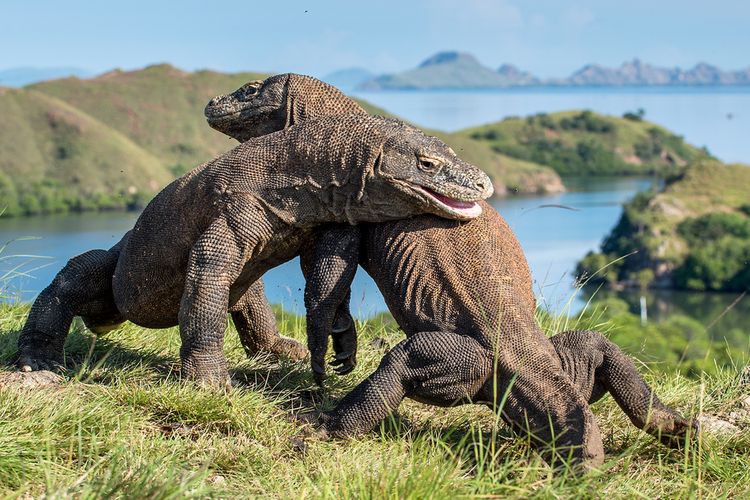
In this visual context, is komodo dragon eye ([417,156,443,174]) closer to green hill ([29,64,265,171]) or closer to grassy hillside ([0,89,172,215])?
Result: grassy hillside ([0,89,172,215])

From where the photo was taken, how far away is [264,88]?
6270mm

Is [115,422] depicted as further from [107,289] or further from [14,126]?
[14,126]

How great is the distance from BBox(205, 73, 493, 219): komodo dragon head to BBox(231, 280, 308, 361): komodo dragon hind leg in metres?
1.45

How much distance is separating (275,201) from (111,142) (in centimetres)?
12274

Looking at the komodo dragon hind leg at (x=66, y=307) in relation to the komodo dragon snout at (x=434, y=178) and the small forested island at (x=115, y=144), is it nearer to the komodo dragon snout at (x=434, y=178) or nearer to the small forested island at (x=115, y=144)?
the komodo dragon snout at (x=434, y=178)

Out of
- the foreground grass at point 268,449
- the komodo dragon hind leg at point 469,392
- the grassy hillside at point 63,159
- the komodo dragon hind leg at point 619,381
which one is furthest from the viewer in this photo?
the grassy hillside at point 63,159

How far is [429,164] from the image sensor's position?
5449 mm

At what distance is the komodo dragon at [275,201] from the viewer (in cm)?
545

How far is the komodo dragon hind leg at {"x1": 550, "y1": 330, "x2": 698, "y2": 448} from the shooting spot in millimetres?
5254

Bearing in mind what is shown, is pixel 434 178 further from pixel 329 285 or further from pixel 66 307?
pixel 66 307

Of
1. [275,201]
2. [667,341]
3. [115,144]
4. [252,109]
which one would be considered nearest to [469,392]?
[275,201]

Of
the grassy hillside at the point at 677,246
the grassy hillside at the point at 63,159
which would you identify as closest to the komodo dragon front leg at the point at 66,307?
the grassy hillside at the point at 63,159

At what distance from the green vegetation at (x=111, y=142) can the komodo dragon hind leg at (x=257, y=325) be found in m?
68.2

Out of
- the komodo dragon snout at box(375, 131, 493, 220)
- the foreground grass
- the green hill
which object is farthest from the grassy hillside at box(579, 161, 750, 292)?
the komodo dragon snout at box(375, 131, 493, 220)
